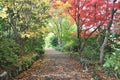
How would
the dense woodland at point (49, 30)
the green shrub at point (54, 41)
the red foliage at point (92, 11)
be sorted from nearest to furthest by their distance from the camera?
the dense woodland at point (49, 30), the red foliage at point (92, 11), the green shrub at point (54, 41)

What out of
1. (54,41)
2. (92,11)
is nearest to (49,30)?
(92,11)

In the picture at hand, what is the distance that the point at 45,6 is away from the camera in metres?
15.9

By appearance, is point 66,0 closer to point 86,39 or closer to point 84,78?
point 86,39

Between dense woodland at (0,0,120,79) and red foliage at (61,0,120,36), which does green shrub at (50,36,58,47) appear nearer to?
dense woodland at (0,0,120,79)

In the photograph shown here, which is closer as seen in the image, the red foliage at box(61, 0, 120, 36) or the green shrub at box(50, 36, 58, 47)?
the red foliage at box(61, 0, 120, 36)

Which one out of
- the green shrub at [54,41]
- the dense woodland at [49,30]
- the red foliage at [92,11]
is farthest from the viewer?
the green shrub at [54,41]

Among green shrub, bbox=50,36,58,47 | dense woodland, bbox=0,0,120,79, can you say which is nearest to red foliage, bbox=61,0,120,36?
dense woodland, bbox=0,0,120,79

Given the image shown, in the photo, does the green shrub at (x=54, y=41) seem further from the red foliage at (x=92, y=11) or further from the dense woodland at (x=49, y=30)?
the red foliage at (x=92, y=11)

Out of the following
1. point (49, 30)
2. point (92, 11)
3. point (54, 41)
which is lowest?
point (54, 41)

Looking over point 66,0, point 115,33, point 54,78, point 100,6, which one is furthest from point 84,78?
point 66,0

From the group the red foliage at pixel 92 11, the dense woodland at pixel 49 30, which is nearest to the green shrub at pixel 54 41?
the dense woodland at pixel 49 30

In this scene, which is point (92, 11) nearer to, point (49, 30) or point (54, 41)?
point (49, 30)

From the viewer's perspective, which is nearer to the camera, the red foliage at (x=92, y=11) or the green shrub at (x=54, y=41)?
the red foliage at (x=92, y=11)

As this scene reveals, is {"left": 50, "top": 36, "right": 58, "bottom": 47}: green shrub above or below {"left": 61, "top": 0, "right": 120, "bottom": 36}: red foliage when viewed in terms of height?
below
